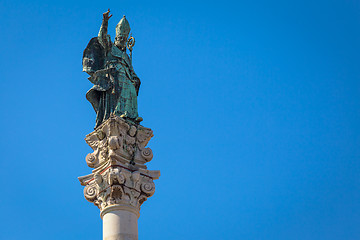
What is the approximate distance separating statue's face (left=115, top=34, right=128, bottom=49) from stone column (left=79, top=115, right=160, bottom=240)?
400cm

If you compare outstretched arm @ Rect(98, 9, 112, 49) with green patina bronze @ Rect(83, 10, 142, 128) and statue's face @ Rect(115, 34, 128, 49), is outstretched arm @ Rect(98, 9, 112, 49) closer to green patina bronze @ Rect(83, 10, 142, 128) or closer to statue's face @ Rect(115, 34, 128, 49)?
green patina bronze @ Rect(83, 10, 142, 128)

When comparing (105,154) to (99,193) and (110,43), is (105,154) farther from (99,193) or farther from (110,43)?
(110,43)

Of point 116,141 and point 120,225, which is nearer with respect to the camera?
point 120,225

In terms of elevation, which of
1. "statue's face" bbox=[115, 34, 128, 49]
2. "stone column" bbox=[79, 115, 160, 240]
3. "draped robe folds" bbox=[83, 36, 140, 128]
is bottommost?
"stone column" bbox=[79, 115, 160, 240]

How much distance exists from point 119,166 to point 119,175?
0.49 metres

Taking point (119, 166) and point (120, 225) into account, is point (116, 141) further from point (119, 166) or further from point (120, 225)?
point (120, 225)

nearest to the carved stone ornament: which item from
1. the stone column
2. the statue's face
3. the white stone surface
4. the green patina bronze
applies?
the stone column

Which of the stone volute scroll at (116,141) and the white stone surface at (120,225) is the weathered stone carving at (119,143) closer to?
the stone volute scroll at (116,141)

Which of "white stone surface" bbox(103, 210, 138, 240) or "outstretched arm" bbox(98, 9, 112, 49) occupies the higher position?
"outstretched arm" bbox(98, 9, 112, 49)

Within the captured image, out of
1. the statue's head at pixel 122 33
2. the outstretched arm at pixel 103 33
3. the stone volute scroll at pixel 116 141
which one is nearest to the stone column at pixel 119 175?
the stone volute scroll at pixel 116 141

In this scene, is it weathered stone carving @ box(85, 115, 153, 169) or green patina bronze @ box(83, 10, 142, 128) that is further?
green patina bronze @ box(83, 10, 142, 128)

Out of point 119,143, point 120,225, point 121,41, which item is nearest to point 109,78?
point 121,41

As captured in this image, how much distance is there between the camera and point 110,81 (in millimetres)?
25234

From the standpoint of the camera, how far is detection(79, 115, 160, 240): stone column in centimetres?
2177
